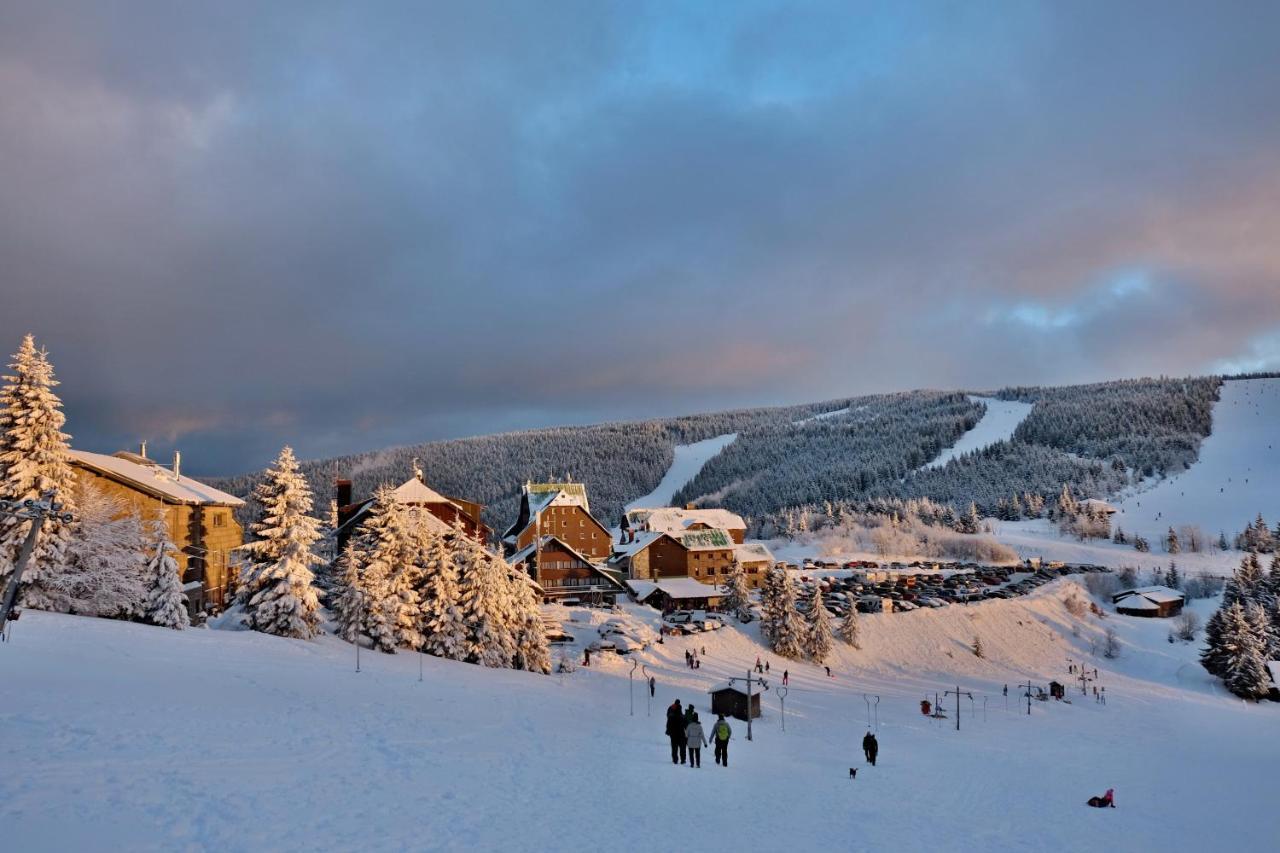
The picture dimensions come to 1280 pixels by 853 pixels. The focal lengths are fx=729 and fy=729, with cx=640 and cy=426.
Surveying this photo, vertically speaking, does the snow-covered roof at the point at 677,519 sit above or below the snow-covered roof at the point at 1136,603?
above

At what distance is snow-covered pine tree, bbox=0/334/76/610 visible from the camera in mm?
32156

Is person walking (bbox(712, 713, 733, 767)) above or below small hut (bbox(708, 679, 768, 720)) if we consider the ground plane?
above

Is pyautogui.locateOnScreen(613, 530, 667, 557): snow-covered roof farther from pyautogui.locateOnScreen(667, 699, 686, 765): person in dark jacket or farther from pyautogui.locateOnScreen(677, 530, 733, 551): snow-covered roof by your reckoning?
pyautogui.locateOnScreen(667, 699, 686, 765): person in dark jacket

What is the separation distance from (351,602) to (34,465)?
16.0 metres

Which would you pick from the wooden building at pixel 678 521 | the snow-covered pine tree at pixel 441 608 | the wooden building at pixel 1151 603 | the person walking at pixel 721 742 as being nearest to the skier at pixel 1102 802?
the person walking at pixel 721 742

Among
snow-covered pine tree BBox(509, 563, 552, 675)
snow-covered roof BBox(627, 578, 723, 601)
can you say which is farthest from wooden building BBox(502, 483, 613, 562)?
snow-covered pine tree BBox(509, 563, 552, 675)

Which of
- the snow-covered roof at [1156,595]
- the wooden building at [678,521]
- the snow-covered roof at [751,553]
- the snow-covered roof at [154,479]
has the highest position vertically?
the snow-covered roof at [154,479]

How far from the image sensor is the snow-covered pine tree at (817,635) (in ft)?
218

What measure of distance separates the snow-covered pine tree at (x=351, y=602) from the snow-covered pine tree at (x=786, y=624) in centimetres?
3863

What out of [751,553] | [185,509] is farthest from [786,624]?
[185,509]

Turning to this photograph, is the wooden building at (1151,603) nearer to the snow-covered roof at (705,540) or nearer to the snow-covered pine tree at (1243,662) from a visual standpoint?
the snow-covered pine tree at (1243,662)

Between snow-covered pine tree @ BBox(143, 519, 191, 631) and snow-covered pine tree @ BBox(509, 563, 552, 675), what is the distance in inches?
702

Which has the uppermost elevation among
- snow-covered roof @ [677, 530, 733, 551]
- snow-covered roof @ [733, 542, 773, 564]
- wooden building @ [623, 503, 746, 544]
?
wooden building @ [623, 503, 746, 544]

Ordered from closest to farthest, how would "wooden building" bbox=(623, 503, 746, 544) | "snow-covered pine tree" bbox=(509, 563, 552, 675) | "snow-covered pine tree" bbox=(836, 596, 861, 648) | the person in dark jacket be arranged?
1. the person in dark jacket
2. "snow-covered pine tree" bbox=(509, 563, 552, 675)
3. "snow-covered pine tree" bbox=(836, 596, 861, 648)
4. "wooden building" bbox=(623, 503, 746, 544)
